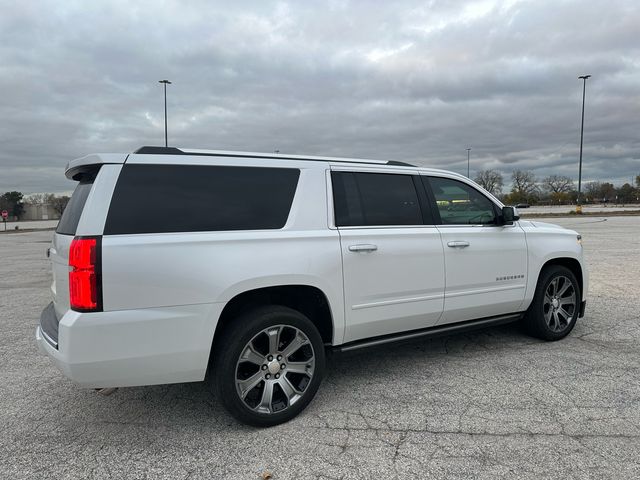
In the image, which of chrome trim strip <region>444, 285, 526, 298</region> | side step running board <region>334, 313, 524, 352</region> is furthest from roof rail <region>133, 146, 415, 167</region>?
side step running board <region>334, 313, 524, 352</region>

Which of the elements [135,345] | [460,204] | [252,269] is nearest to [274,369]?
[252,269]

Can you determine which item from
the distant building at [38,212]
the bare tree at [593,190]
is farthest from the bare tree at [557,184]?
the distant building at [38,212]

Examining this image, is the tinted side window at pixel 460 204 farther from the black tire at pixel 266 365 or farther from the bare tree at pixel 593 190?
the bare tree at pixel 593 190

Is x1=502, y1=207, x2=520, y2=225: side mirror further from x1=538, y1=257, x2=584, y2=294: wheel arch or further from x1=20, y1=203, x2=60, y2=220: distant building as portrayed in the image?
x1=20, y1=203, x2=60, y2=220: distant building

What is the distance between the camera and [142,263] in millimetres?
2830

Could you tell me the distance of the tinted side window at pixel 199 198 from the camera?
9.60ft

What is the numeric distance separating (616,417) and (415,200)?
2.24m

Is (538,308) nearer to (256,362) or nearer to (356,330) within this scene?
(356,330)

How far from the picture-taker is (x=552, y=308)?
498 cm

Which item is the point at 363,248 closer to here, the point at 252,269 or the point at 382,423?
the point at 252,269

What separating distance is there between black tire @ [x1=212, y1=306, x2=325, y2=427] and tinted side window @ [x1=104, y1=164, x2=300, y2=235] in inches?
27.0

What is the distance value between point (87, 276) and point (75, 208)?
71 cm

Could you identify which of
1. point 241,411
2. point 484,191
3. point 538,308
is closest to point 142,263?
point 241,411

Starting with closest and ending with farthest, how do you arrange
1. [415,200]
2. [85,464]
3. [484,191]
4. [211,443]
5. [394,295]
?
[85,464], [211,443], [394,295], [415,200], [484,191]
